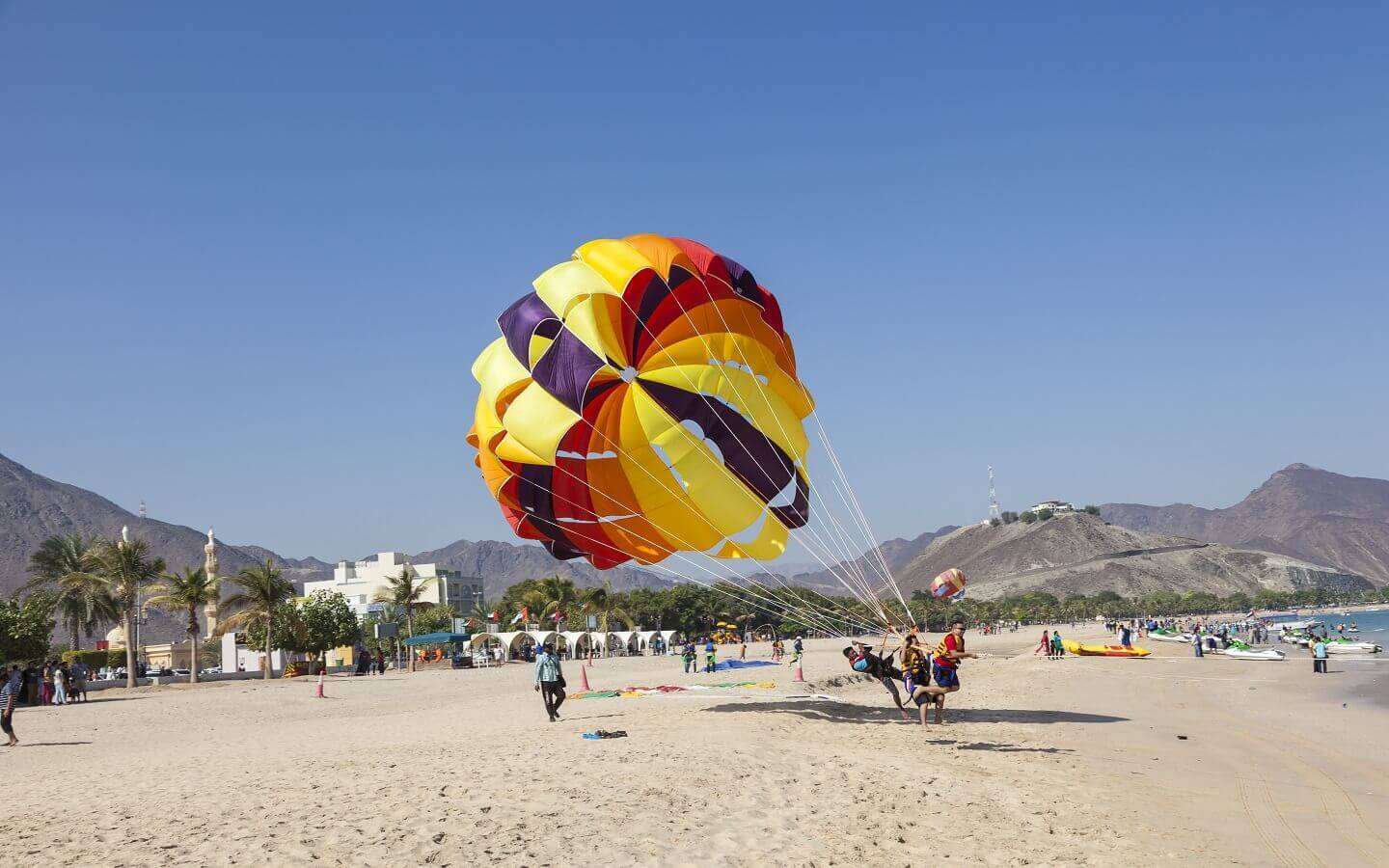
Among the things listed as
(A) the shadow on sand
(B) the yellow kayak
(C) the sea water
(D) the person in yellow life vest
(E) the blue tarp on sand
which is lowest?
(C) the sea water

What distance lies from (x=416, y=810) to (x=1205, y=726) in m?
15.0

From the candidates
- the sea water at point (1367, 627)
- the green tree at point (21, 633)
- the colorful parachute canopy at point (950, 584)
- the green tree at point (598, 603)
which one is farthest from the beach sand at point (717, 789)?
the sea water at point (1367, 627)

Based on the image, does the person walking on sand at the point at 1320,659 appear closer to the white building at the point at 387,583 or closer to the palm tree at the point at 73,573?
the palm tree at the point at 73,573

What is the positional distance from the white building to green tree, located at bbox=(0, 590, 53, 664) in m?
82.0

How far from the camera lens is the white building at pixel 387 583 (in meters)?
123

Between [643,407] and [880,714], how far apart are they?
7267 mm

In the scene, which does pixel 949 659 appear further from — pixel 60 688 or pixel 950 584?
pixel 60 688

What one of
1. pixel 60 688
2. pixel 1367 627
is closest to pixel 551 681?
pixel 60 688

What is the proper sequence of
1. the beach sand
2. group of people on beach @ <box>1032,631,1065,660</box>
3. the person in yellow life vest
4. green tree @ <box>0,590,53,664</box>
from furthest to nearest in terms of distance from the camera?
group of people on beach @ <box>1032,631,1065,660</box> → green tree @ <box>0,590,53,664</box> → the person in yellow life vest → the beach sand

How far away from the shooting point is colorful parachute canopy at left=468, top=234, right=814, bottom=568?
15273mm

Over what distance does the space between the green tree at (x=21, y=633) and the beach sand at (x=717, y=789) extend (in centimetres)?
1692

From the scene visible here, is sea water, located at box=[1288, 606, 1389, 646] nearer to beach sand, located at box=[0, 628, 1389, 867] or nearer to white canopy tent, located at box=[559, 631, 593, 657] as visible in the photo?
white canopy tent, located at box=[559, 631, 593, 657]

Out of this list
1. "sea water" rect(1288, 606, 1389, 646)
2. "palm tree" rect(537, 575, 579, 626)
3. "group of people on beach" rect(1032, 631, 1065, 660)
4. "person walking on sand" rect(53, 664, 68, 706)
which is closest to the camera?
"person walking on sand" rect(53, 664, 68, 706)

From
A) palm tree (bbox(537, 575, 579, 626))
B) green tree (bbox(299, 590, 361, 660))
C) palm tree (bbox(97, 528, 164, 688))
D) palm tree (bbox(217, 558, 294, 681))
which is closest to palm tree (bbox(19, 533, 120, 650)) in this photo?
palm tree (bbox(97, 528, 164, 688))
